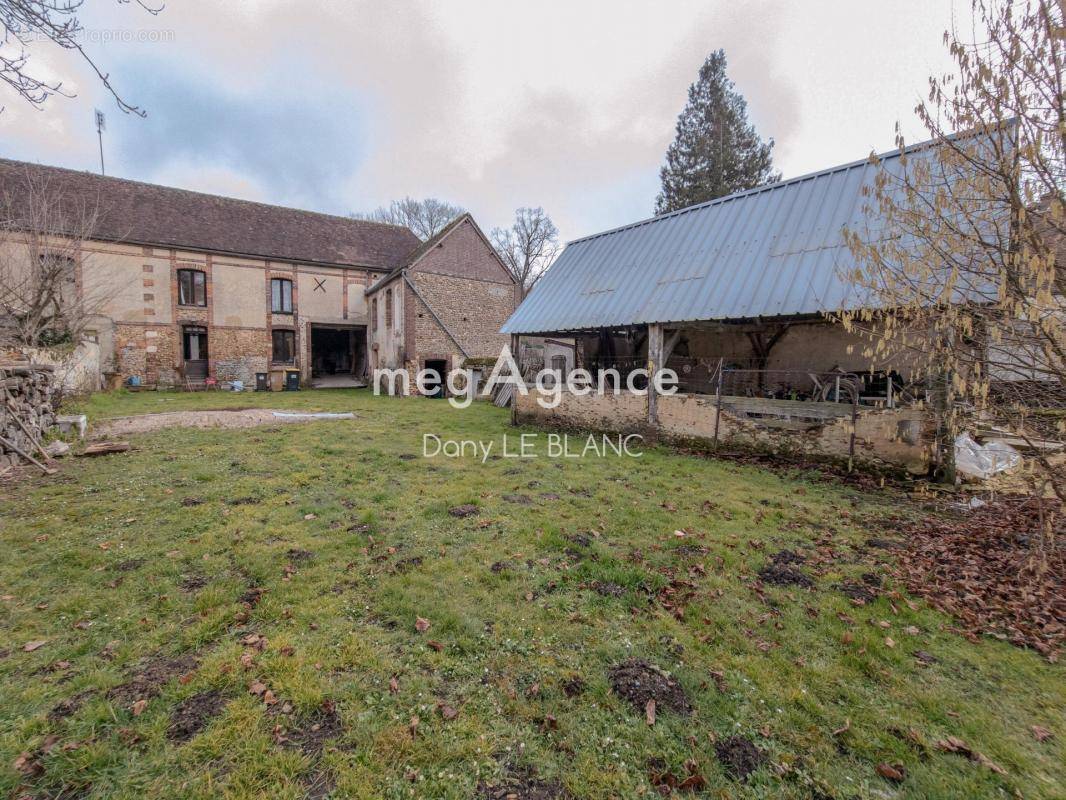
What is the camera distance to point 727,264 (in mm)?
8812

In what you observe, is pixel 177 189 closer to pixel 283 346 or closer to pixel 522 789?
pixel 283 346

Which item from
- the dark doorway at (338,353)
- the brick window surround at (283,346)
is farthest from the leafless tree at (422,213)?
the brick window surround at (283,346)

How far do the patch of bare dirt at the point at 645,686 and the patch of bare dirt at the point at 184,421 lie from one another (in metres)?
10.6

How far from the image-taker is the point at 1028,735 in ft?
7.09

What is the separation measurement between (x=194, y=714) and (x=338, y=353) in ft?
96.9

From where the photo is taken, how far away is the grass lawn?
195 cm

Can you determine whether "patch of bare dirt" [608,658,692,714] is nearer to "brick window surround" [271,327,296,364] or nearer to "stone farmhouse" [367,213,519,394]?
"stone farmhouse" [367,213,519,394]

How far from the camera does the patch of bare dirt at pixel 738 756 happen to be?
6.48 feet

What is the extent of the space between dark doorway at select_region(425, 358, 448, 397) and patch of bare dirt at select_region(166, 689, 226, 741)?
1773cm

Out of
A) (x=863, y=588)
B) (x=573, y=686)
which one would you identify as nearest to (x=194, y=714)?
(x=573, y=686)

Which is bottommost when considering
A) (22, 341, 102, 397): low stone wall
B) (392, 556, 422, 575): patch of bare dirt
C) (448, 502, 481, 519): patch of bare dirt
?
(392, 556, 422, 575): patch of bare dirt

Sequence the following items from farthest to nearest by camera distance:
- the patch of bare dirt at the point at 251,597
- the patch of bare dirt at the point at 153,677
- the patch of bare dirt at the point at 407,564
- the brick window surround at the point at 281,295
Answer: the brick window surround at the point at 281,295 → the patch of bare dirt at the point at 407,564 → the patch of bare dirt at the point at 251,597 → the patch of bare dirt at the point at 153,677

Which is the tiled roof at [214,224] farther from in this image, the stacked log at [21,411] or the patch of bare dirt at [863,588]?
the patch of bare dirt at [863,588]

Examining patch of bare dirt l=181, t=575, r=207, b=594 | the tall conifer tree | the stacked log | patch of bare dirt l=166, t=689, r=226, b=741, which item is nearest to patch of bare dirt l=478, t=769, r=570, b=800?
patch of bare dirt l=166, t=689, r=226, b=741
